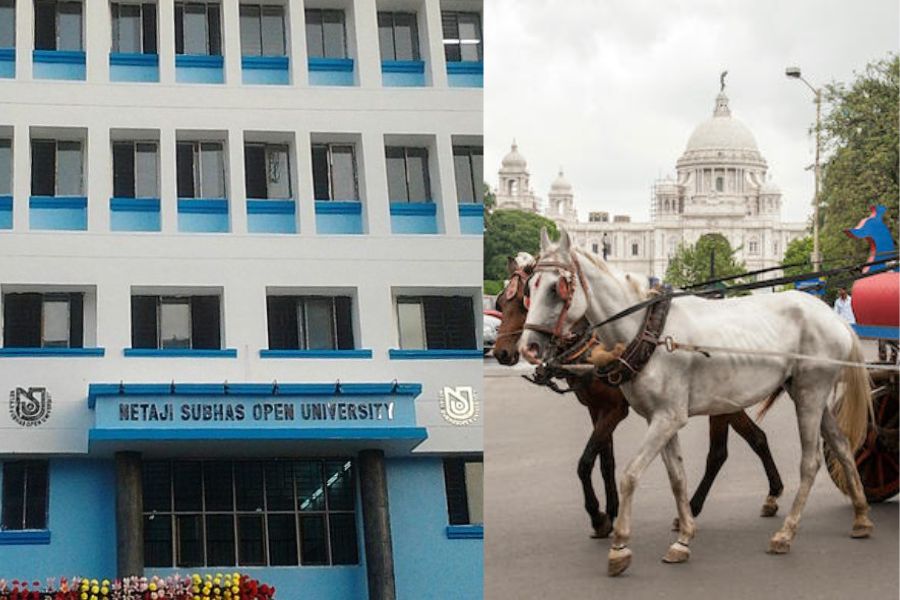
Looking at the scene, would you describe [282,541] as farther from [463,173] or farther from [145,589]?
[463,173]

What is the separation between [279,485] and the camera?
5.66 m

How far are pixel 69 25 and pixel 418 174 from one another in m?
1.25

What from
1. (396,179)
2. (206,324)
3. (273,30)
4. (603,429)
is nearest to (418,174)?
(396,179)

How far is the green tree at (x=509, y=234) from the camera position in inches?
63.6

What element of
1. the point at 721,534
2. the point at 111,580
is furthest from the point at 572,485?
the point at 111,580

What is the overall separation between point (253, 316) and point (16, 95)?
101 centimetres

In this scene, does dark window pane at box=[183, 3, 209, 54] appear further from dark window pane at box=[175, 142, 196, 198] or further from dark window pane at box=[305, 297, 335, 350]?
dark window pane at box=[305, 297, 335, 350]

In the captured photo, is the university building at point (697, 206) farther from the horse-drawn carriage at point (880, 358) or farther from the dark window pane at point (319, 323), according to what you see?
the dark window pane at point (319, 323)

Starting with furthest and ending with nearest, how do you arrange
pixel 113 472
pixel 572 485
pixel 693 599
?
1. pixel 113 472
2. pixel 572 485
3. pixel 693 599

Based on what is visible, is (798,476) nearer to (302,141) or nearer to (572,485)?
(572,485)

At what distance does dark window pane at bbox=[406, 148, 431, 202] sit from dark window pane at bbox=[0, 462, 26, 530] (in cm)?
150

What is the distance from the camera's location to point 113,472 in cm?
559

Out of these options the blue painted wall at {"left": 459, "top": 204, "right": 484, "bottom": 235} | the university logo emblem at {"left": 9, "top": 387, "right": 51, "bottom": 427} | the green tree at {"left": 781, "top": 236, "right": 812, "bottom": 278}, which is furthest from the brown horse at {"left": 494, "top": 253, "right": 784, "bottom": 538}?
the university logo emblem at {"left": 9, "top": 387, "right": 51, "bottom": 427}

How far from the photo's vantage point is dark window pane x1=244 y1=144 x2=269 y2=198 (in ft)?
18.0
